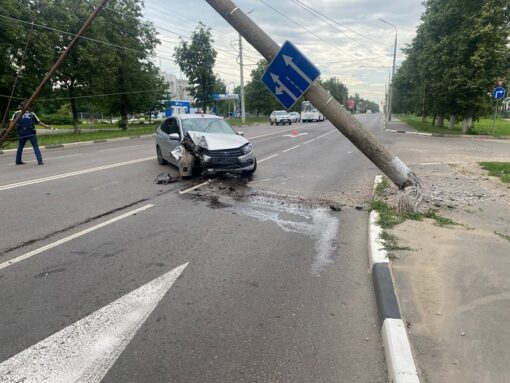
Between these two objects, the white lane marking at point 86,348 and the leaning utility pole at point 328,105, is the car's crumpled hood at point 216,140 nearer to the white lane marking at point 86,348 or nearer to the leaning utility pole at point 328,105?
the leaning utility pole at point 328,105

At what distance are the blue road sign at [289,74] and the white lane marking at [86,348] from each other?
12.0 feet

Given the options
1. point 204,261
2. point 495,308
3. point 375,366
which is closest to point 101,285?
point 204,261

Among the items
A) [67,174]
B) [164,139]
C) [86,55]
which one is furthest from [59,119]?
[164,139]

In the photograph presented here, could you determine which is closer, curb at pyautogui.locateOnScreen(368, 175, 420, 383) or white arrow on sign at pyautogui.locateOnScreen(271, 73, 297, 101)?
curb at pyautogui.locateOnScreen(368, 175, 420, 383)

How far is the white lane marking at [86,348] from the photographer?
256 centimetres

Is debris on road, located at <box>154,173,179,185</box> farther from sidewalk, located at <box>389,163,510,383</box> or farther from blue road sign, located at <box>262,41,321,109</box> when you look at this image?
sidewalk, located at <box>389,163,510,383</box>

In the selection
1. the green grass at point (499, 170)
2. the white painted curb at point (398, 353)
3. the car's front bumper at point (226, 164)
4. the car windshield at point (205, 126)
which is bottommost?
the white painted curb at point (398, 353)

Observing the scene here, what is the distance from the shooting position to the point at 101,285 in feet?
12.7

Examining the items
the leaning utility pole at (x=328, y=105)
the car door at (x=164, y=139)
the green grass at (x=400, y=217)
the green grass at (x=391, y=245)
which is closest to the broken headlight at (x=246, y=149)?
the car door at (x=164, y=139)

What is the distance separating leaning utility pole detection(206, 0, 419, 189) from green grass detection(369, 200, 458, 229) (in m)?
0.64

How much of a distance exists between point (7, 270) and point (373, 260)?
4240mm

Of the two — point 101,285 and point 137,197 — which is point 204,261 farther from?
point 137,197

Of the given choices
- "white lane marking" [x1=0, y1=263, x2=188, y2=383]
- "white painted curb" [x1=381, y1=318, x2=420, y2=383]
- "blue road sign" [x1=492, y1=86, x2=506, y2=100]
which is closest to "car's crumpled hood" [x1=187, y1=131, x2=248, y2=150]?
"white lane marking" [x1=0, y1=263, x2=188, y2=383]

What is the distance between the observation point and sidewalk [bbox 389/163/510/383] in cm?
256
